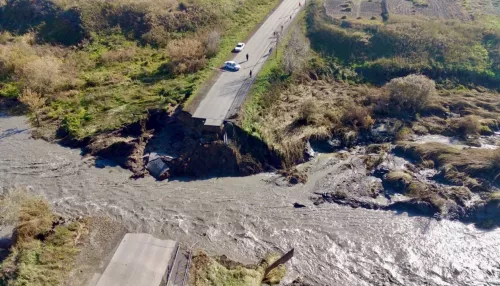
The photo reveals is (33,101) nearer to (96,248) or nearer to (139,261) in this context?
(96,248)

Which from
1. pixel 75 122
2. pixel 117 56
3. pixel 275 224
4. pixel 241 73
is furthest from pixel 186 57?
pixel 275 224

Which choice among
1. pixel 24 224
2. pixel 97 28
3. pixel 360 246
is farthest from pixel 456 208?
pixel 97 28

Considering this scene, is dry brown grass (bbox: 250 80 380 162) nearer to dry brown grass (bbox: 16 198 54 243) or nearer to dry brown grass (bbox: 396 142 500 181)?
dry brown grass (bbox: 396 142 500 181)

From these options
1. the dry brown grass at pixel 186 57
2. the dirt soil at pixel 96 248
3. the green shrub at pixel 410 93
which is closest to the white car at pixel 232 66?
the dry brown grass at pixel 186 57

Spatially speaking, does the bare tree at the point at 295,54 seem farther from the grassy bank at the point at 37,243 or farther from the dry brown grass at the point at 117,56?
the grassy bank at the point at 37,243

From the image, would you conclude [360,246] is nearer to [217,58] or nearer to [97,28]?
[217,58]
